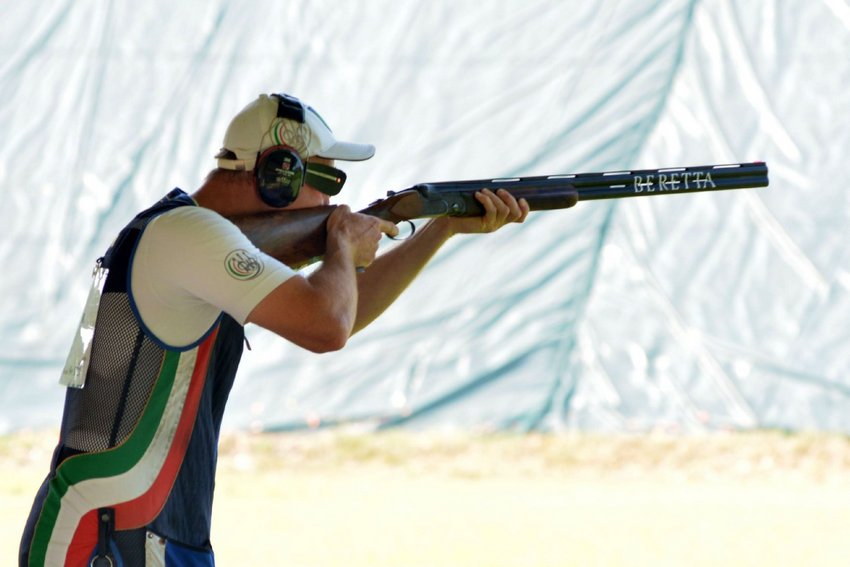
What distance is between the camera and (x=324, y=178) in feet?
8.38

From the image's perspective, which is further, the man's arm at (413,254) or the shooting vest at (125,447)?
the man's arm at (413,254)

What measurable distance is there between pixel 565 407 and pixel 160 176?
2.74 meters

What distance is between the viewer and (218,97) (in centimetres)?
674

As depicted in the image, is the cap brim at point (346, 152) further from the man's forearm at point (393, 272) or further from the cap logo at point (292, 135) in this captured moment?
the man's forearm at point (393, 272)

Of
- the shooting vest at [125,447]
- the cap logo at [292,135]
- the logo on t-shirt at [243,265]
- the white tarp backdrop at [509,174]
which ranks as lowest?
the shooting vest at [125,447]

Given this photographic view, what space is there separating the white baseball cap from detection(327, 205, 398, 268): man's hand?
0.46ft

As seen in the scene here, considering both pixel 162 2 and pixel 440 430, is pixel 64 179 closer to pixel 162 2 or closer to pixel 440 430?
pixel 162 2

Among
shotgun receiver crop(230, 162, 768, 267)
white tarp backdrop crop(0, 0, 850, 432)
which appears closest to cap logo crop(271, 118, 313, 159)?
shotgun receiver crop(230, 162, 768, 267)

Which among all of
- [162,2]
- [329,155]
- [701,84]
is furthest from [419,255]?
[701,84]

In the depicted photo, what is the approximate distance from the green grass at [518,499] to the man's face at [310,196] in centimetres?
326

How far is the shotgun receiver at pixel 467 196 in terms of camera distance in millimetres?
2500

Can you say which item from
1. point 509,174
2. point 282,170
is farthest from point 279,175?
point 509,174

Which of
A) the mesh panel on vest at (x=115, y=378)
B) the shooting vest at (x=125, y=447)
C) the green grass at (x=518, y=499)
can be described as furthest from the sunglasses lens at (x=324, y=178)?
the green grass at (x=518, y=499)

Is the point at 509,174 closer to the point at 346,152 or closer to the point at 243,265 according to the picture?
the point at 346,152
